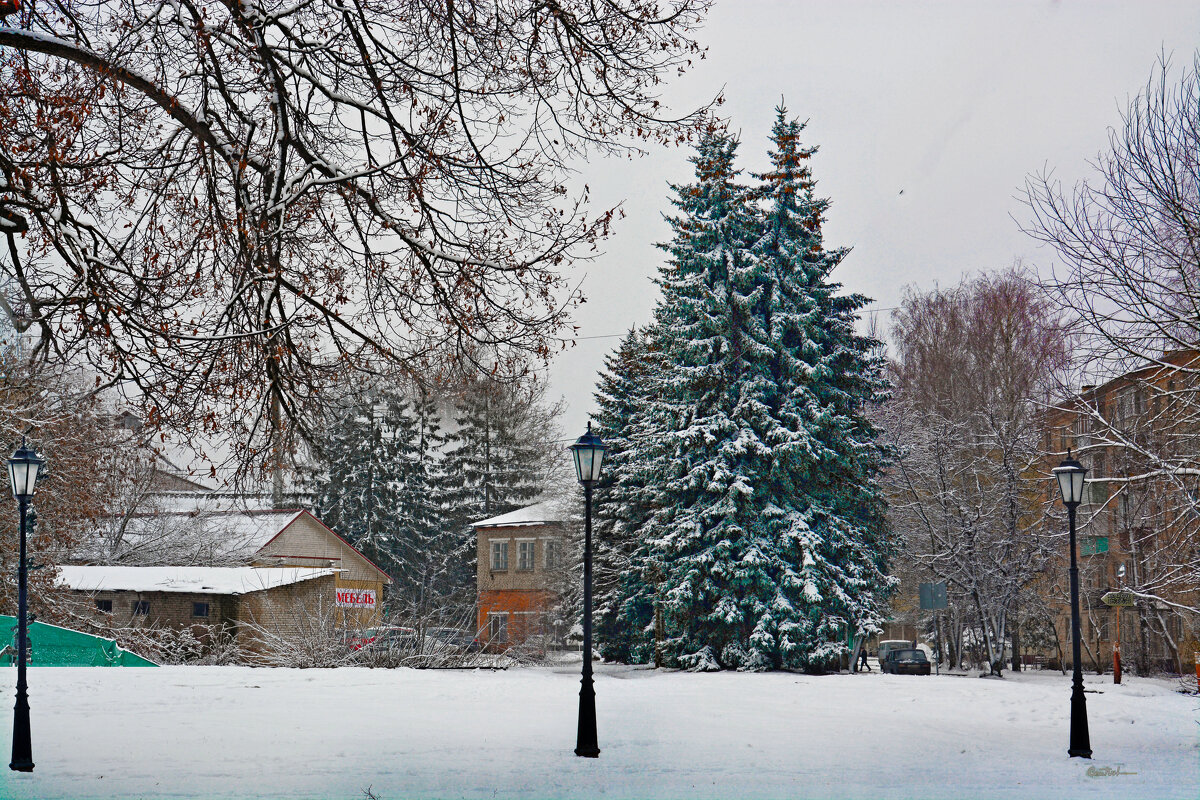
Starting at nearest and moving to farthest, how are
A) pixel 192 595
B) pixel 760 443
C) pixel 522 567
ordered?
pixel 760 443 → pixel 192 595 → pixel 522 567

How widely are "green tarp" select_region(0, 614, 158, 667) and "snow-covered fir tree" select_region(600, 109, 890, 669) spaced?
A: 13.9 meters

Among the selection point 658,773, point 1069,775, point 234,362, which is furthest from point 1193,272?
point 234,362

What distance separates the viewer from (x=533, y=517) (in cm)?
5088

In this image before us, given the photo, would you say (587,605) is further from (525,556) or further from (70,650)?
(525,556)

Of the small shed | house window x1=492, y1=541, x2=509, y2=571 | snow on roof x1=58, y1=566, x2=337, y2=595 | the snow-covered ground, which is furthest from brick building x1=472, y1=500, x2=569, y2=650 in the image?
the snow-covered ground

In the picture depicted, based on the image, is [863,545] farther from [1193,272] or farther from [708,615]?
[1193,272]

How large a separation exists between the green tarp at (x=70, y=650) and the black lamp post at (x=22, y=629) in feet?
49.6

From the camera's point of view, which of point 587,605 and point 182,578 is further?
point 182,578

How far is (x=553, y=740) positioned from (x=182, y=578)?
27.7m

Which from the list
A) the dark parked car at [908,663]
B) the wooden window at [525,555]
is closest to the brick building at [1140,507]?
the dark parked car at [908,663]

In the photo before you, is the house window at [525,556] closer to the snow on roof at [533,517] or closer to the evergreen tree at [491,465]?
A: the snow on roof at [533,517]

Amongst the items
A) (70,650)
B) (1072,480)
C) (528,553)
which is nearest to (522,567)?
(528,553)

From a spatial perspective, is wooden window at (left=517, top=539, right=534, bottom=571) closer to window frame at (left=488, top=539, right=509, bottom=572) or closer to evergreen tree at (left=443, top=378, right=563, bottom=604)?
window frame at (left=488, top=539, right=509, bottom=572)

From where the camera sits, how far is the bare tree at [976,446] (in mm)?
37344
